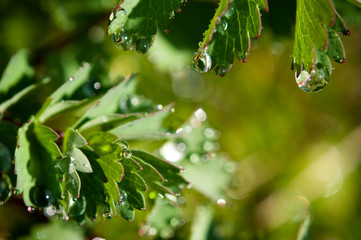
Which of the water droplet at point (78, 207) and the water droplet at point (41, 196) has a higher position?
the water droplet at point (41, 196)

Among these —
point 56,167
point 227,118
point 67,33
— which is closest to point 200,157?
point 56,167

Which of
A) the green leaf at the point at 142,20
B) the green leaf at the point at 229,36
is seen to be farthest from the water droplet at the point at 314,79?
the green leaf at the point at 142,20

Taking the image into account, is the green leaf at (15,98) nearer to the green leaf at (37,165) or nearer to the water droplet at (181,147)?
the green leaf at (37,165)

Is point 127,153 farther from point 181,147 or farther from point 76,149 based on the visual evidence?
point 181,147

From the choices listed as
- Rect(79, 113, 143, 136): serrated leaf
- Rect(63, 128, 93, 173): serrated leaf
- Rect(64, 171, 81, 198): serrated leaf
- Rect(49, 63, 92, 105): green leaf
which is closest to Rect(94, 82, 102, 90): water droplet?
Rect(49, 63, 92, 105): green leaf

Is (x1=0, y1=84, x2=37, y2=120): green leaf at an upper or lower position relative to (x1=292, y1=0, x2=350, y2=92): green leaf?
lower

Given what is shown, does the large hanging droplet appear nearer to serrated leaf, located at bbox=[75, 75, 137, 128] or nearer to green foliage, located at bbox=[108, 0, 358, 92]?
green foliage, located at bbox=[108, 0, 358, 92]

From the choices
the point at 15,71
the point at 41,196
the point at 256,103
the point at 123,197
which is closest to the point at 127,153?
the point at 123,197
